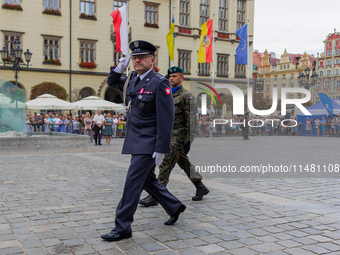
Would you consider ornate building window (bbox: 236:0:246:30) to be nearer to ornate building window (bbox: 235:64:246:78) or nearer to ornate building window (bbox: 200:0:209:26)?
ornate building window (bbox: 200:0:209:26)

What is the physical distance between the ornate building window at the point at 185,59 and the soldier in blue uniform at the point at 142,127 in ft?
115

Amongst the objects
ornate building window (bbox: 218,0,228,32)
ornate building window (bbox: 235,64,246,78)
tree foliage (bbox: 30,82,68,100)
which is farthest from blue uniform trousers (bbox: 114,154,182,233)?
ornate building window (bbox: 235,64,246,78)

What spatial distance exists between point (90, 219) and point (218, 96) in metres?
3.85

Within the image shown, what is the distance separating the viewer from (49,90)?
30.9 metres

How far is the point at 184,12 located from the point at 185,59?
15.0 ft

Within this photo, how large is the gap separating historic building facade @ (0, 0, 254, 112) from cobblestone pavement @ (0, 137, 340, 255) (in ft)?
78.2

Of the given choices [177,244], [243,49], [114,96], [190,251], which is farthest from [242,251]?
[114,96]

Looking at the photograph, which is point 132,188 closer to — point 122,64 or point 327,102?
point 122,64

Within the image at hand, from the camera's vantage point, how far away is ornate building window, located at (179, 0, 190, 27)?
39.3 meters

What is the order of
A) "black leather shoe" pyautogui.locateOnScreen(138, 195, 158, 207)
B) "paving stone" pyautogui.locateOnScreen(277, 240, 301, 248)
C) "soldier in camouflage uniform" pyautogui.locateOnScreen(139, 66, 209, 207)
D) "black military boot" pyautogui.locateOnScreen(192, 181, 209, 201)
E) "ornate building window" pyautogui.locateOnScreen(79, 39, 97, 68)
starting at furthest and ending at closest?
"ornate building window" pyautogui.locateOnScreen(79, 39, 97, 68) < "black military boot" pyautogui.locateOnScreen(192, 181, 209, 201) < "soldier in camouflage uniform" pyautogui.locateOnScreen(139, 66, 209, 207) < "black leather shoe" pyautogui.locateOnScreen(138, 195, 158, 207) < "paving stone" pyautogui.locateOnScreen(277, 240, 301, 248)

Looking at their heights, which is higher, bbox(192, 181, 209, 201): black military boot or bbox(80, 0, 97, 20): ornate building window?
bbox(80, 0, 97, 20): ornate building window

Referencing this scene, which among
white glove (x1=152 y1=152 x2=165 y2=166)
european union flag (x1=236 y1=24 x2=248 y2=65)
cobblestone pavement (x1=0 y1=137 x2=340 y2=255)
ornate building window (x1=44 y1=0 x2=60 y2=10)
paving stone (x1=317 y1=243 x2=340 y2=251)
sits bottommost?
cobblestone pavement (x1=0 y1=137 x2=340 y2=255)

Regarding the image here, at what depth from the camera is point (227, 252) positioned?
3.73m

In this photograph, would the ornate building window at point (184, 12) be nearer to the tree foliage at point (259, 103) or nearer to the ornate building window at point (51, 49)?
the ornate building window at point (51, 49)
